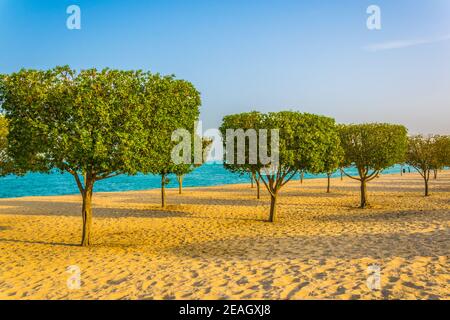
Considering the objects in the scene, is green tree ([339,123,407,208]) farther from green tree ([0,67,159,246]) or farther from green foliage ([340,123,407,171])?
green tree ([0,67,159,246])

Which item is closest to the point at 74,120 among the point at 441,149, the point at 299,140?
the point at 299,140

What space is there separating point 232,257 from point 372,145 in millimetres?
20182

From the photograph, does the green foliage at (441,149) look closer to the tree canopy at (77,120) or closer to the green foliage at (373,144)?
the green foliage at (373,144)

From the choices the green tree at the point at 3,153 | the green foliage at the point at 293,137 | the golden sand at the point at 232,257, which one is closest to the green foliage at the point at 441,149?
the golden sand at the point at 232,257

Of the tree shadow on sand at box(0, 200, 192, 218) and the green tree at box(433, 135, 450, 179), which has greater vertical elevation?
the green tree at box(433, 135, 450, 179)

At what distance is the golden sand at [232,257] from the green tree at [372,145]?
17.7 ft

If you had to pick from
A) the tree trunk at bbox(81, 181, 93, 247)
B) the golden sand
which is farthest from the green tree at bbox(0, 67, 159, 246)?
the golden sand

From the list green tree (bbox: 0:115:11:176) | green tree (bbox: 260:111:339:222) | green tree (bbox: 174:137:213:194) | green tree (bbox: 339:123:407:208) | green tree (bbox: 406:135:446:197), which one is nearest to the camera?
green tree (bbox: 260:111:339:222)

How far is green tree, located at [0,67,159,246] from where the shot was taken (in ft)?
47.5

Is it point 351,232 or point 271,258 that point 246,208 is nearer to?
point 351,232

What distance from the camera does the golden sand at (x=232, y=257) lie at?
1007 cm

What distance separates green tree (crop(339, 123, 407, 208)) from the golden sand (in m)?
5.40
